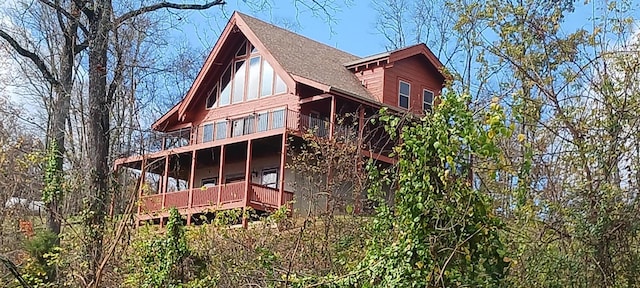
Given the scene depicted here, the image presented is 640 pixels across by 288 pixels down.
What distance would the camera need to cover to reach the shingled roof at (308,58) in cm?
2205

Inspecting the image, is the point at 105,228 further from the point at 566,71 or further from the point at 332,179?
the point at 566,71

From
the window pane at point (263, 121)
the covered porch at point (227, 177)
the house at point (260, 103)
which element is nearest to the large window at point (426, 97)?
the house at point (260, 103)

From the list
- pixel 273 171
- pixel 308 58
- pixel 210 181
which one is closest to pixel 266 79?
pixel 308 58

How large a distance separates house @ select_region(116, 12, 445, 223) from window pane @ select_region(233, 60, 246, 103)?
32mm

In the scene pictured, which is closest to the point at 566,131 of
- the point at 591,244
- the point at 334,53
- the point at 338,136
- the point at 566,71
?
the point at 566,71

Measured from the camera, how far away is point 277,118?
20.9m

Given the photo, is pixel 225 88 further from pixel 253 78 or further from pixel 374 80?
pixel 374 80

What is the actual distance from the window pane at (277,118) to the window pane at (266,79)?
84.5 inches

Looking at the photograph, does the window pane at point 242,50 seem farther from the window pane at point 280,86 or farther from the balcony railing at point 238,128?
the balcony railing at point 238,128

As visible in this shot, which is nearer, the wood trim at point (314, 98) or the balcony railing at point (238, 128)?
the balcony railing at point (238, 128)

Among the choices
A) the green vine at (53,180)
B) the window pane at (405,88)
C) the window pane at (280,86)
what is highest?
the window pane at (405,88)

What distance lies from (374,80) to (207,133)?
5313 millimetres

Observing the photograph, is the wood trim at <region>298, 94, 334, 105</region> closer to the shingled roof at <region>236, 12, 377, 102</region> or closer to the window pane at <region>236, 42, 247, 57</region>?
the shingled roof at <region>236, 12, 377, 102</region>

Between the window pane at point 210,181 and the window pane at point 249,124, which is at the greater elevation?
the window pane at point 249,124
